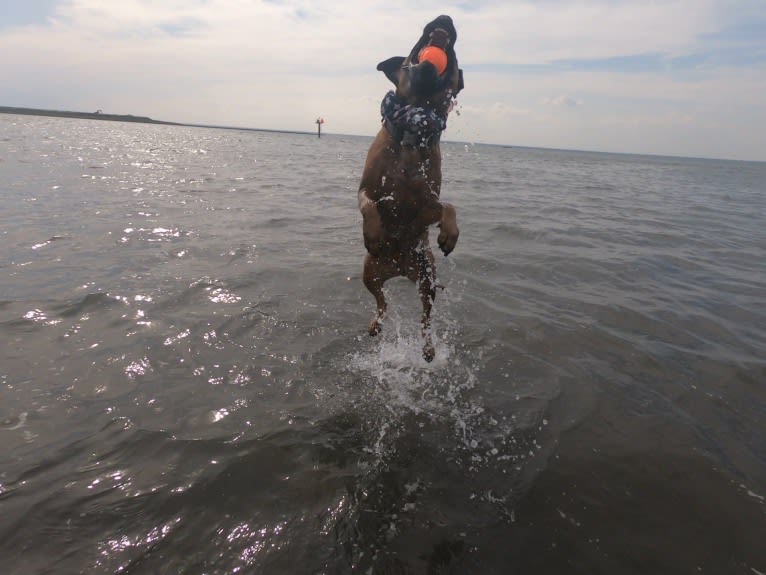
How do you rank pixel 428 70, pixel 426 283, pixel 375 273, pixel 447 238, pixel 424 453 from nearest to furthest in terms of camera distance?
pixel 424 453
pixel 428 70
pixel 447 238
pixel 375 273
pixel 426 283

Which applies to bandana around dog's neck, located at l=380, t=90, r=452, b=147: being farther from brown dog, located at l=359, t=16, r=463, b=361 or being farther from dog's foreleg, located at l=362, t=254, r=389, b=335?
dog's foreleg, located at l=362, t=254, r=389, b=335

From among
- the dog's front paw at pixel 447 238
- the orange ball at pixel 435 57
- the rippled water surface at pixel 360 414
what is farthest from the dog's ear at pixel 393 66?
the rippled water surface at pixel 360 414

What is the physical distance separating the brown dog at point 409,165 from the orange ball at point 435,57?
54 millimetres

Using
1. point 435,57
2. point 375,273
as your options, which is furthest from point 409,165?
point 375,273

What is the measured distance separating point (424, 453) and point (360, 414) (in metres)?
0.71

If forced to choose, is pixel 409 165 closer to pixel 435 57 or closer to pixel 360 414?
pixel 435 57

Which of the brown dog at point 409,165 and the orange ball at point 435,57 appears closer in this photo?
the orange ball at point 435,57

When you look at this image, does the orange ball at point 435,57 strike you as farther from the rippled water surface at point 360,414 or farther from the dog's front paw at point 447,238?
the rippled water surface at point 360,414

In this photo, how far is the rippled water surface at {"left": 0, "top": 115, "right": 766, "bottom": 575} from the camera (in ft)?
8.92

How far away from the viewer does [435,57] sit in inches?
151

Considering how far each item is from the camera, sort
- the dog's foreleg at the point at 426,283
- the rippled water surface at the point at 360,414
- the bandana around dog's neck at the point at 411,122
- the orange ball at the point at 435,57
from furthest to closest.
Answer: the dog's foreleg at the point at 426,283 → the bandana around dog's neck at the point at 411,122 → the orange ball at the point at 435,57 → the rippled water surface at the point at 360,414

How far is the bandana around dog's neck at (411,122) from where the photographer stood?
3.94m

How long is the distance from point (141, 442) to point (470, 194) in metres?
14.8

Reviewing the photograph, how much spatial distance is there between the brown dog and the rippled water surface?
1.35m
